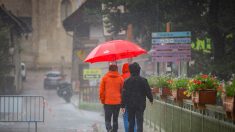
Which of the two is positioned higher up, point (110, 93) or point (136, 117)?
point (110, 93)

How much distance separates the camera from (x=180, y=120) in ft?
42.2

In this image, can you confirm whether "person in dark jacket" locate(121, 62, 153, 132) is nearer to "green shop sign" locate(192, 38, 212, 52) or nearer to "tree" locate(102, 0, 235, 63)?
"tree" locate(102, 0, 235, 63)

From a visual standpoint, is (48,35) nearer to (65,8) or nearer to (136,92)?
(65,8)

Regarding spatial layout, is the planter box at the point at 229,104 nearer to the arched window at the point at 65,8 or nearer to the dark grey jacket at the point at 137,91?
the dark grey jacket at the point at 137,91

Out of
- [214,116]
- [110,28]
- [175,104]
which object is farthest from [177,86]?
[110,28]

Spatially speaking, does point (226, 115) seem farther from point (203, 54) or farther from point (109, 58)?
point (203, 54)

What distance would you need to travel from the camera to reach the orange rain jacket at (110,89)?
1407 centimetres

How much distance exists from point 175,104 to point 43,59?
6417cm

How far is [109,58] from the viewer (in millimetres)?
16641

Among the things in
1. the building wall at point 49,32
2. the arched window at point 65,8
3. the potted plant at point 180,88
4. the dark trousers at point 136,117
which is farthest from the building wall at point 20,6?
the potted plant at point 180,88

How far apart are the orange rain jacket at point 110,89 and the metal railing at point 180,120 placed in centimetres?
125

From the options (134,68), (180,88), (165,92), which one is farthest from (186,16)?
(180,88)

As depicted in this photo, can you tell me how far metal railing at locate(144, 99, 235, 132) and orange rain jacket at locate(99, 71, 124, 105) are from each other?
4.12 feet

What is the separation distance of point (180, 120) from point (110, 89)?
1.98 meters
